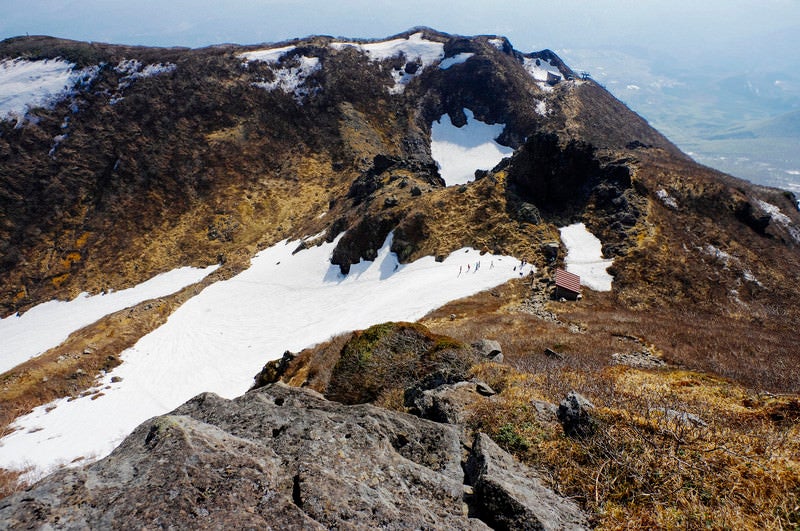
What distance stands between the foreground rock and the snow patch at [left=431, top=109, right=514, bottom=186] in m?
64.7

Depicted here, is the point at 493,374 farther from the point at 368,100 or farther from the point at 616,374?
the point at 368,100

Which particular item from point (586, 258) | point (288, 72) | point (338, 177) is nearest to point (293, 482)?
point (586, 258)

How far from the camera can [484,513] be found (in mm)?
4367

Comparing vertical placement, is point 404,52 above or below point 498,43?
below

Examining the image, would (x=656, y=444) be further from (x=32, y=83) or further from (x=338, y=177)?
(x=32, y=83)

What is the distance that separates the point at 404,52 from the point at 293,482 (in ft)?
325

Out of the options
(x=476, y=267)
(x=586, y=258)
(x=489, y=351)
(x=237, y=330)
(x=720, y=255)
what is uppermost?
(x=489, y=351)

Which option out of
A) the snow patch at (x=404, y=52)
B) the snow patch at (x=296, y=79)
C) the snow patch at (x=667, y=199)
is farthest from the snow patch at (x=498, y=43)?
the snow patch at (x=667, y=199)

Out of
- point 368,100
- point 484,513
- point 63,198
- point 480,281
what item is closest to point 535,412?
point 484,513

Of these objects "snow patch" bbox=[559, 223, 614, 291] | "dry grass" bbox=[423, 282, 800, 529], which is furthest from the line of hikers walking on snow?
"dry grass" bbox=[423, 282, 800, 529]

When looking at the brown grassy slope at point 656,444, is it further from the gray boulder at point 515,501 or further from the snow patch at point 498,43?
the snow patch at point 498,43

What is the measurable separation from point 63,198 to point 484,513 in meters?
69.9

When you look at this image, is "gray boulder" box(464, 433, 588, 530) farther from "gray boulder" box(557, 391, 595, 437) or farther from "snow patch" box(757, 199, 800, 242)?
"snow patch" box(757, 199, 800, 242)

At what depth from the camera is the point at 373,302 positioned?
27.9 metres
